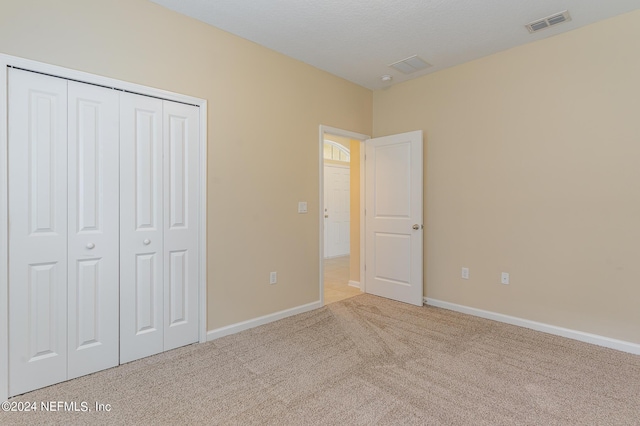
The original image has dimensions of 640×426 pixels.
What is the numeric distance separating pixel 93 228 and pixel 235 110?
1.52 m

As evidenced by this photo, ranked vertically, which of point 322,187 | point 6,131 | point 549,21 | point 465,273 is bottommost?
point 465,273

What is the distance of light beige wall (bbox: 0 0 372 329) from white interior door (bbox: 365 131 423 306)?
0.68 m

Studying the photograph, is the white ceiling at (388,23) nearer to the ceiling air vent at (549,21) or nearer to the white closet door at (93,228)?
the ceiling air vent at (549,21)

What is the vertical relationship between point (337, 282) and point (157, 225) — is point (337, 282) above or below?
below

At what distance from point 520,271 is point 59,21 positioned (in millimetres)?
4273

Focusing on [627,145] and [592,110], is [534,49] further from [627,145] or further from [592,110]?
[627,145]

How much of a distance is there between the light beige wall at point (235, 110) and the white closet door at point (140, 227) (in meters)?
0.32

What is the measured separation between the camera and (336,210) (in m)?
7.73

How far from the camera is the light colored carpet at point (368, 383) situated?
5.98ft

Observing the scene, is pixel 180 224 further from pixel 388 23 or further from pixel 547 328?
pixel 547 328

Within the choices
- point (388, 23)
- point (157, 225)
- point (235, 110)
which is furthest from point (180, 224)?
point (388, 23)

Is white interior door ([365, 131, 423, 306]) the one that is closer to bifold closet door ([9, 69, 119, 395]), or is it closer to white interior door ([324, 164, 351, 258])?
bifold closet door ([9, 69, 119, 395])

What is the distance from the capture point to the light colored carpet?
1823mm

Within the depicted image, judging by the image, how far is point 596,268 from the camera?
2.79 metres
